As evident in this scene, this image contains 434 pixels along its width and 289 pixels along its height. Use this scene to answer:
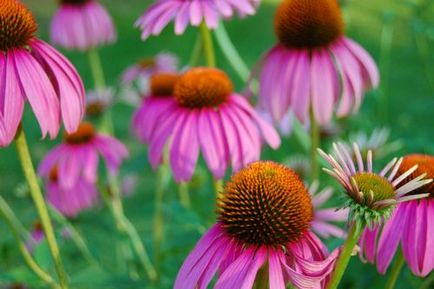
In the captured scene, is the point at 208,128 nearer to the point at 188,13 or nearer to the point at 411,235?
the point at 188,13

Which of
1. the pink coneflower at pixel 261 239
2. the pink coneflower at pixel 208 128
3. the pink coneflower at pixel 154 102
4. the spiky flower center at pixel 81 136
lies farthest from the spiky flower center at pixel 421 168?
the spiky flower center at pixel 81 136

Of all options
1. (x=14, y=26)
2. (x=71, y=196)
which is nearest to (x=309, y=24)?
(x=14, y=26)

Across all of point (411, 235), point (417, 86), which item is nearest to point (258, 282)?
point (411, 235)

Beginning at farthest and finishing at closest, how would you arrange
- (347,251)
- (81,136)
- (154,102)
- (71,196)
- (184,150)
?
(71,196)
(81,136)
(154,102)
(184,150)
(347,251)

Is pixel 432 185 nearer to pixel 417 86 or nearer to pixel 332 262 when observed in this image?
pixel 332 262

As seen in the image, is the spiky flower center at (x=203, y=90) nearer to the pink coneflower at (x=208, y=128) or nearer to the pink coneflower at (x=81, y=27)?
the pink coneflower at (x=208, y=128)
